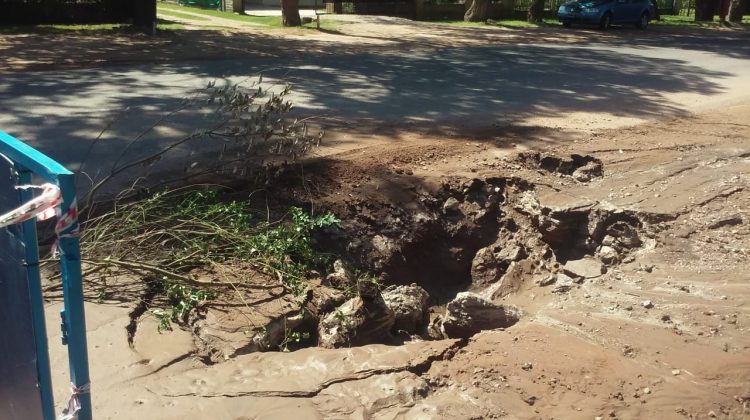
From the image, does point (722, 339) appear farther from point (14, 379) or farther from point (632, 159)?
point (14, 379)

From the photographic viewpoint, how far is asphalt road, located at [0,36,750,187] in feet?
28.9

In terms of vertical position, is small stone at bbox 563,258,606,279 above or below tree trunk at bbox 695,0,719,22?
below

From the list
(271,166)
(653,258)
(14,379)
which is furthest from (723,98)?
(14,379)

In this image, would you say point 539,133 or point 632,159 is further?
point 539,133

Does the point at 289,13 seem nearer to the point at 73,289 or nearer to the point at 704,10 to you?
the point at 704,10

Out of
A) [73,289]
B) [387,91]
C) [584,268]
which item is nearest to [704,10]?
[387,91]

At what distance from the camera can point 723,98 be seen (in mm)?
12234

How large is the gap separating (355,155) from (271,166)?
1.12m

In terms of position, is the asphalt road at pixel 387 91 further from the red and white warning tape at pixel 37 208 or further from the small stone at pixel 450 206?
the red and white warning tape at pixel 37 208

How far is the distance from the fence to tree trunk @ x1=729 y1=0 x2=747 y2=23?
36039 mm

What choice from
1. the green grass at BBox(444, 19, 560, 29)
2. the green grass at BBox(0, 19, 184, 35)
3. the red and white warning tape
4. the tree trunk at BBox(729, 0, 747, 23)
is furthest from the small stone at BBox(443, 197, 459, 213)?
the tree trunk at BBox(729, 0, 747, 23)

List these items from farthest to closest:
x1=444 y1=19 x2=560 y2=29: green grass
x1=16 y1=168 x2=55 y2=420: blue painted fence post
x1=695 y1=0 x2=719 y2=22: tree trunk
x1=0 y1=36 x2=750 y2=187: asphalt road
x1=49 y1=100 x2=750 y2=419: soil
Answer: x1=695 y1=0 x2=719 y2=22: tree trunk
x1=444 y1=19 x2=560 y2=29: green grass
x1=0 y1=36 x2=750 y2=187: asphalt road
x1=49 y1=100 x2=750 y2=419: soil
x1=16 y1=168 x2=55 y2=420: blue painted fence post

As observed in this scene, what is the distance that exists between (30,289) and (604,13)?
90.5 ft

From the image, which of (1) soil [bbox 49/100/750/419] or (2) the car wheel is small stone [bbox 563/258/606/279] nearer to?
(1) soil [bbox 49/100/750/419]
